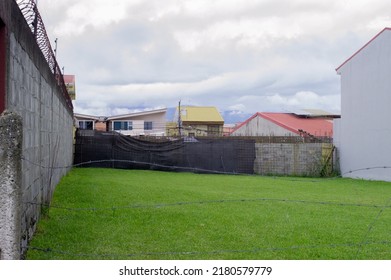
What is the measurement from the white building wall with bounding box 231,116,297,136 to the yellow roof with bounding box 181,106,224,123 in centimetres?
800

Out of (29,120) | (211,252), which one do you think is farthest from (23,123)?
(211,252)

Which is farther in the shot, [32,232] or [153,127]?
[153,127]

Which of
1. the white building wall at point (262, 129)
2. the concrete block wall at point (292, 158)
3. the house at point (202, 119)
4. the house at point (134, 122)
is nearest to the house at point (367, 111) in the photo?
the concrete block wall at point (292, 158)

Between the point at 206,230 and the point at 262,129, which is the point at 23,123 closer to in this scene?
the point at 206,230

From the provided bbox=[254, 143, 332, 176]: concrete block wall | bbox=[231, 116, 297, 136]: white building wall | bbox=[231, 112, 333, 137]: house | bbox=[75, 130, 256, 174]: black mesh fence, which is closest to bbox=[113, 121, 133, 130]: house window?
bbox=[231, 116, 297, 136]: white building wall

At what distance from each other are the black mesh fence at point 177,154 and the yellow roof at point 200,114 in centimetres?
2447

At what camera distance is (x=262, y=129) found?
107ft

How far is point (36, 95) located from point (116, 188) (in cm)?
501

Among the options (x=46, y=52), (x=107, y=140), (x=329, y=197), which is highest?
(x=46, y=52)

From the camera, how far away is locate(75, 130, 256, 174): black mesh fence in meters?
19.1
